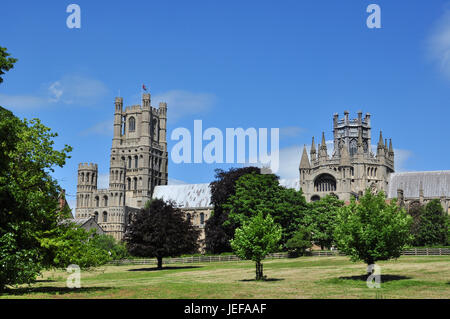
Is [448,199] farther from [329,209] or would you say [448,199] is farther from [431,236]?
[329,209]

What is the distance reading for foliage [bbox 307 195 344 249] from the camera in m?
65.1

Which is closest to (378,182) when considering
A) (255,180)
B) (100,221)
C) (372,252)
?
(255,180)

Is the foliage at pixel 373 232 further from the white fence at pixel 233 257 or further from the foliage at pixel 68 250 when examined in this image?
the white fence at pixel 233 257

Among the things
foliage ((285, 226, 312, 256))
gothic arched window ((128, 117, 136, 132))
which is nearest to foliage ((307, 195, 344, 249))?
foliage ((285, 226, 312, 256))

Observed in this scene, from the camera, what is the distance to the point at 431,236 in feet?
220

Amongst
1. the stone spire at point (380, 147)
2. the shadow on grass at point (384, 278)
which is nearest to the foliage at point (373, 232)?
the shadow on grass at point (384, 278)

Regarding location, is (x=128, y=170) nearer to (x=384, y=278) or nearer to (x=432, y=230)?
(x=432, y=230)

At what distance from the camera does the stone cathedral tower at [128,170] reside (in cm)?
11938

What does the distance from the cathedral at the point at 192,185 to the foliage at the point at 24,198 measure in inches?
2870

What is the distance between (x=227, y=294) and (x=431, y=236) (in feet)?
168

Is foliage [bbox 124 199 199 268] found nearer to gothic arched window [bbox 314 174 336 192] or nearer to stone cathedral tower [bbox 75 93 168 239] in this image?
gothic arched window [bbox 314 174 336 192]

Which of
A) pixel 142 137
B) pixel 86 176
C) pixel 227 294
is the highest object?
pixel 142 137
